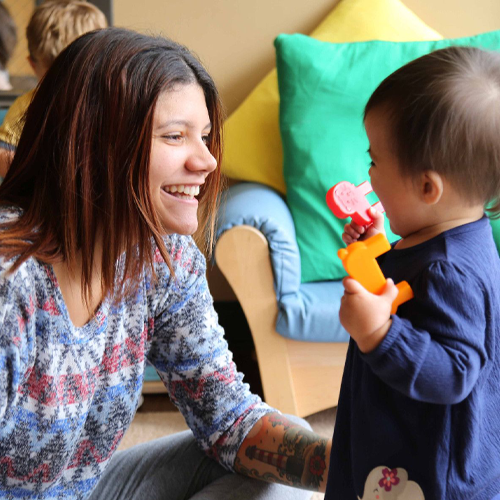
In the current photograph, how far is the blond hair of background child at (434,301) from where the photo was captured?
0.69 m

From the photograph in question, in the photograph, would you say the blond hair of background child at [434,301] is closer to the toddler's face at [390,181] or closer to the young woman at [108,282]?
the toddler's face at [390,181]

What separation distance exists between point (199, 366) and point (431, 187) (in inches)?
21.0

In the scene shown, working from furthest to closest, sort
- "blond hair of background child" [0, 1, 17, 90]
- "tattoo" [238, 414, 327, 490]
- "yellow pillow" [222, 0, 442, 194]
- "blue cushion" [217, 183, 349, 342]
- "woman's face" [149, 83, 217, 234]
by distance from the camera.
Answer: "yellow pillow" [222, 0, 442, 194] → "blond hair of background child" [0, 1, 17, 90] → "blue cushion" [217, 183, 349, 342] → "tattoo" [238, 414, 327, 490] → "woman's face" [149, 83, 217, 234]

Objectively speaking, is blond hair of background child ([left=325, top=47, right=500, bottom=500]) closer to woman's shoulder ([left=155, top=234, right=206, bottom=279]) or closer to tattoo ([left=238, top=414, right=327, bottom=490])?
tattoo ([left=238, top=414, right=327, bottom=490])

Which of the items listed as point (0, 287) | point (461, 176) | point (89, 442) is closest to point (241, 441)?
point (89, 442)

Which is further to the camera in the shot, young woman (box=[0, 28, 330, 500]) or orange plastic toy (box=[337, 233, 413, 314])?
young woman (box=[0, 28, 330, 500])

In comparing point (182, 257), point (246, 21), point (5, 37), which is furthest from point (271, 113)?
point (182, 257)

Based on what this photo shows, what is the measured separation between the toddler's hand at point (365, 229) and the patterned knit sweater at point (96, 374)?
0.32 metres

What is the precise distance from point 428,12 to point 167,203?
1863mm

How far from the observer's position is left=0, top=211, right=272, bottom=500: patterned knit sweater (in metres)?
0.88

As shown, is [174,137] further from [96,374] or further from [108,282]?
[96,374]

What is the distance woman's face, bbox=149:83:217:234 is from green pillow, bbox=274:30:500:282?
1016 millimetres

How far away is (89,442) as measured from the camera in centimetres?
102

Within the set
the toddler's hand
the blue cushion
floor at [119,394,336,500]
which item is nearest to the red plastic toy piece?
the toddler's hand
